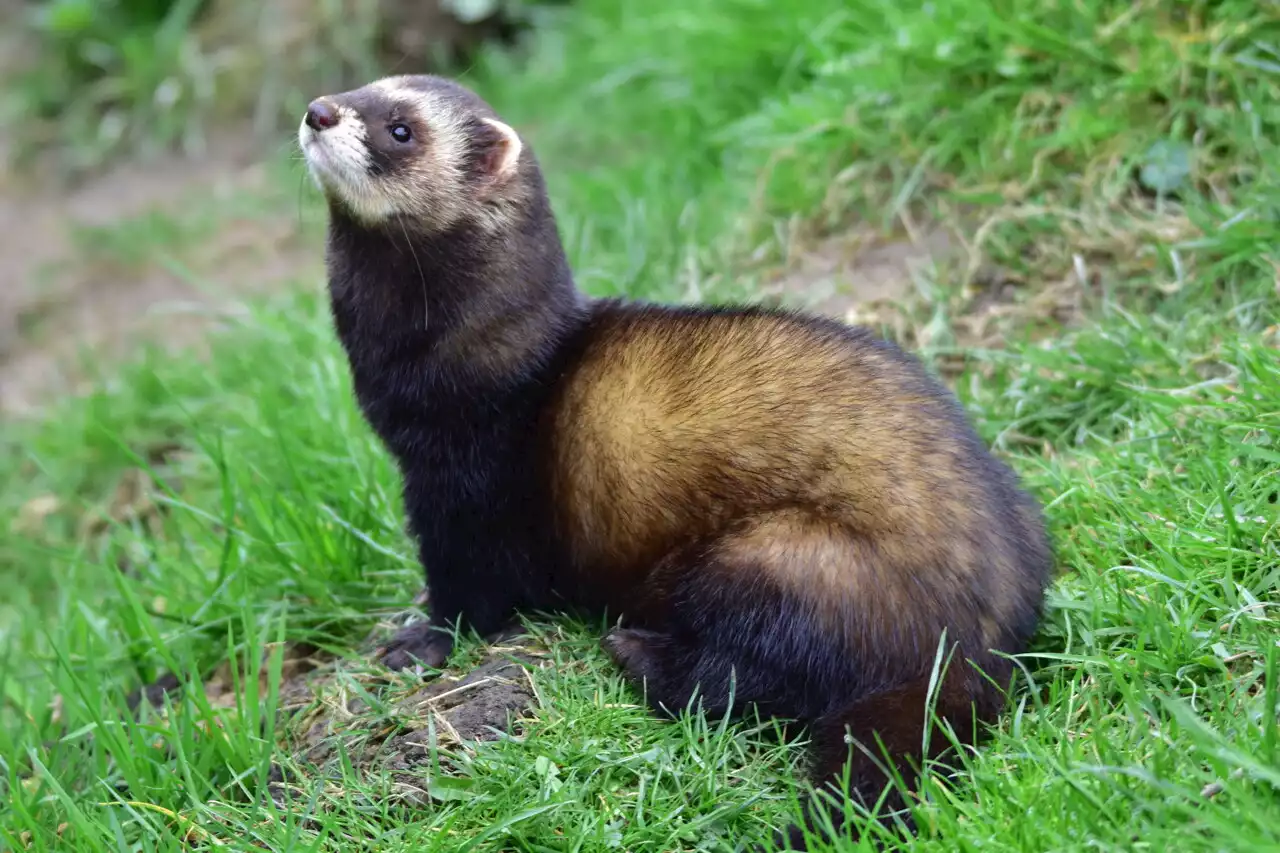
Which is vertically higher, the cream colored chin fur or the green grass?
the cream colored chin fur

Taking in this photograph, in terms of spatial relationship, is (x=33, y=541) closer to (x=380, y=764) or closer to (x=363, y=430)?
(x=363, y=430)

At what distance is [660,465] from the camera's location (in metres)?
3.20

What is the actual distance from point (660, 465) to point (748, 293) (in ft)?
5.81

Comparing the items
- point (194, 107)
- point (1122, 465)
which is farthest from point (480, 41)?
point (1122, 465)

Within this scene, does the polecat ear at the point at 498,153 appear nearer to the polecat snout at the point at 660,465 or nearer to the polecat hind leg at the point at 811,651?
the polecat snout at the point at 660,465

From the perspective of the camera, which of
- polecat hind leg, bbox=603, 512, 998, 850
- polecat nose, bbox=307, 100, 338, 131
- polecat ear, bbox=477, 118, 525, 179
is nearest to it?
polecat hind leg, bbox=603, 512, 998, 850

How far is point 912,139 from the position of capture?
4.97 meters

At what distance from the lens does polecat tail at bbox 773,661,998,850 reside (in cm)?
267

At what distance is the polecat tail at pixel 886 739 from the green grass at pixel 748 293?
3.5 inches

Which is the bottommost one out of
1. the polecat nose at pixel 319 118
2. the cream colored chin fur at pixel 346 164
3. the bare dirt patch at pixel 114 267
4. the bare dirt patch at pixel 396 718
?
the bare dirt patch at pixel 396 718

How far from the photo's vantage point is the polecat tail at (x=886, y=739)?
2674 millimetres

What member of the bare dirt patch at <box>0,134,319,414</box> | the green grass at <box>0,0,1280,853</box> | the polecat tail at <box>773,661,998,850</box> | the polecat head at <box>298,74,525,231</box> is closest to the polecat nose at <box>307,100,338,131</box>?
the polecat head at <box>298,74,525,231</box>

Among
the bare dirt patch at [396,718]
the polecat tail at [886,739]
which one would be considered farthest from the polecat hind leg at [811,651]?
the bare dirt patch at [396,718]

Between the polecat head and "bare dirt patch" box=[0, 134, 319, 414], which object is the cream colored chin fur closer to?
the polecat head
